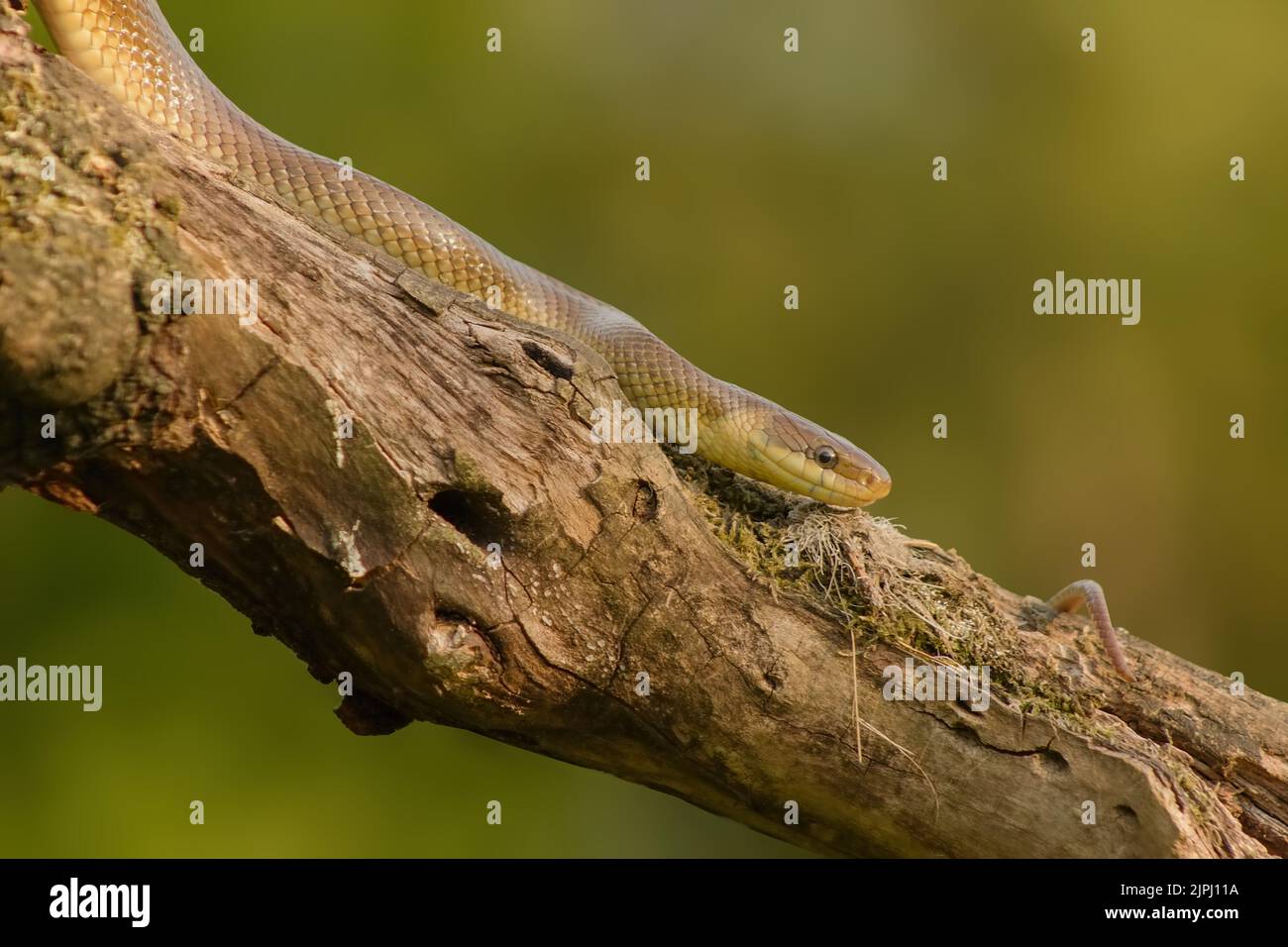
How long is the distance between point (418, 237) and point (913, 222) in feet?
26.9

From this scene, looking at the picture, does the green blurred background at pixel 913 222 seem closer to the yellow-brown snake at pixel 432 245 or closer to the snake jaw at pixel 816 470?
the yellow-brown snake at pixel 432 245

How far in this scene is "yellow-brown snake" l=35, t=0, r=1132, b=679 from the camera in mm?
4125

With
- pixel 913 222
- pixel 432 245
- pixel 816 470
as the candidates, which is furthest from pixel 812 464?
pixel 913 222

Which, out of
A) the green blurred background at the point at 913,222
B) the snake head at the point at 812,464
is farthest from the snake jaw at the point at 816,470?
the green blurred background at the point at 913,222

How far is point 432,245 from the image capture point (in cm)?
486

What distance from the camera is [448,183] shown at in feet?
34.0

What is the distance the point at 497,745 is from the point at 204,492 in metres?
6.84

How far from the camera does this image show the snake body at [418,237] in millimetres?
4188

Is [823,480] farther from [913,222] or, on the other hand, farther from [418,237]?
[913,222]

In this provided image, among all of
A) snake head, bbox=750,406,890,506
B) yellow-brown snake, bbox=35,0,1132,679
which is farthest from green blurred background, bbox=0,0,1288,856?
snake head, bbox=750,406,890,506

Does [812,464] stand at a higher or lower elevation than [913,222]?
lower

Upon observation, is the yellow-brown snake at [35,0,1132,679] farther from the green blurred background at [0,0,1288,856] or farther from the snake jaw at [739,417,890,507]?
the green blurred background at [0,0,1288,856]

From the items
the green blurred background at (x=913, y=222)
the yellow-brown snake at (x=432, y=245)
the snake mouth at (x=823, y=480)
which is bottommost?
the snake mouth at (x=823, y=480)
